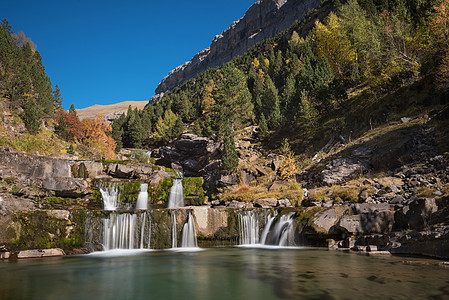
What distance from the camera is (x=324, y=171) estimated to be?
2367 centimetres

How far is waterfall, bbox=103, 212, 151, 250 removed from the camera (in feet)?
63.1

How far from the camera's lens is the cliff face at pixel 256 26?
399ft

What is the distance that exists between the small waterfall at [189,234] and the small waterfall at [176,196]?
30.9ft

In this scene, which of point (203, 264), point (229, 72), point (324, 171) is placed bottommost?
point (203, 264)

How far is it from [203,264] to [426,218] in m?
10.1

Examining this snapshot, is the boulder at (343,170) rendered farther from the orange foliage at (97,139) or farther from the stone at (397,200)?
the orange foliage at (97,139)

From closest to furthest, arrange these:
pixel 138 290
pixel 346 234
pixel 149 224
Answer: pixel 138 290 → pixel 346 234 → pixel 149 224

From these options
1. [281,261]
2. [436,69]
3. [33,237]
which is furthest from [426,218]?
[33,237]

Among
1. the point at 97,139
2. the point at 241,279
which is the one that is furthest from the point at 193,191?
the point at 97,139

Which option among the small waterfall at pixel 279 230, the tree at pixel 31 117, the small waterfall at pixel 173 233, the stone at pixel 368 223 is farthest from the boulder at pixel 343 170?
the tree at pixel 31 117

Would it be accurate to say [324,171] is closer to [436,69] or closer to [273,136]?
[436,69]

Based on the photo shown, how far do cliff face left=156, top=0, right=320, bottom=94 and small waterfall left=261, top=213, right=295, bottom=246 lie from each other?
11903 centimetres

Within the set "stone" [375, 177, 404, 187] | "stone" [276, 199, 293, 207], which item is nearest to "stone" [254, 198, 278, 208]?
"stone" [276, 199, 293, 207]

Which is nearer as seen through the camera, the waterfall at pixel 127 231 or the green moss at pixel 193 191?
the waterfall at pixel 127 231
